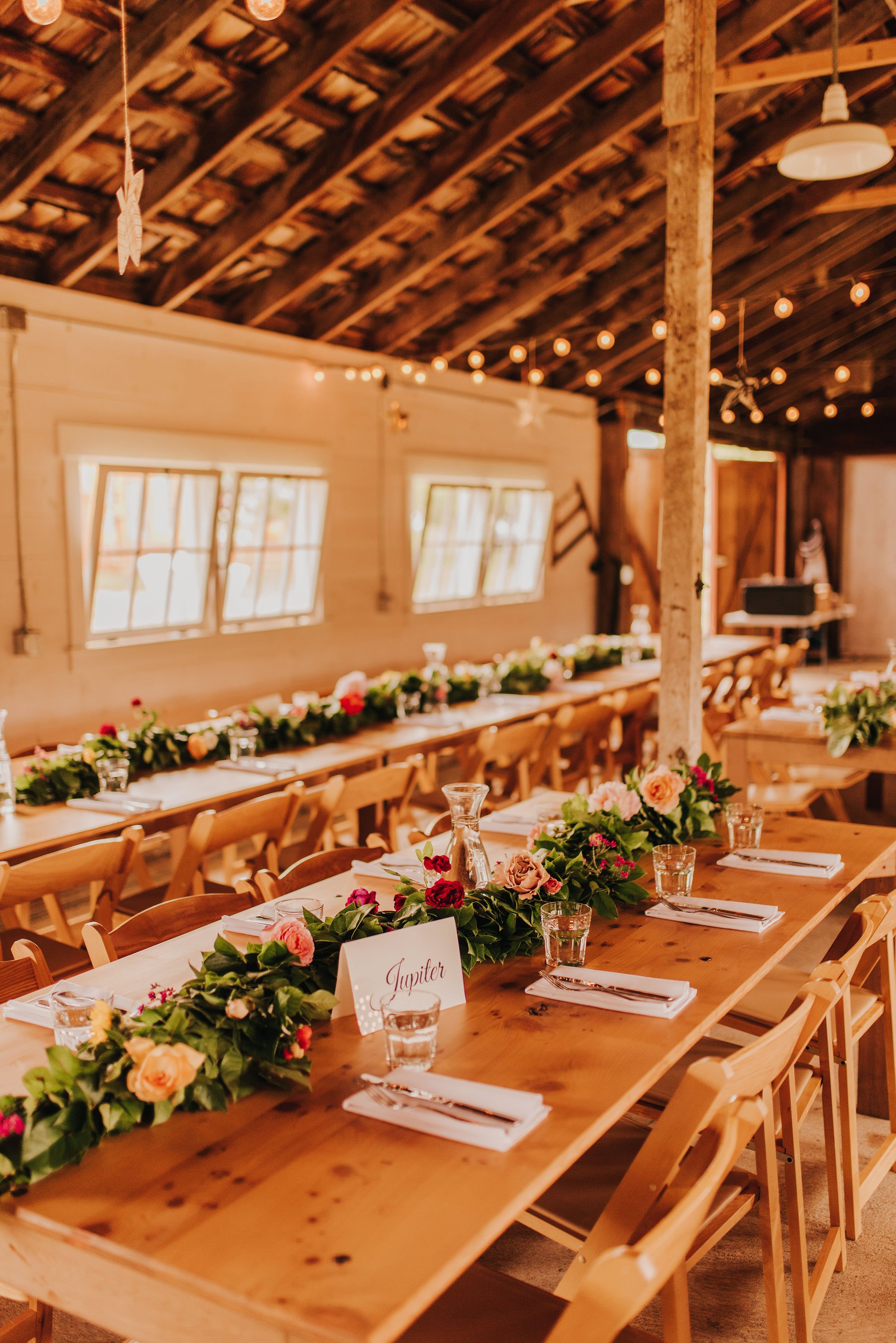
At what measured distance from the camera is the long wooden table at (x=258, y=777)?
12.2ft

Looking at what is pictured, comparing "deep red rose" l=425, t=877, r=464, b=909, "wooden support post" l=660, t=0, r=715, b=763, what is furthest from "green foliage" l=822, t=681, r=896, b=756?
"deep red rose" l=425, t=877, r=464, b=909

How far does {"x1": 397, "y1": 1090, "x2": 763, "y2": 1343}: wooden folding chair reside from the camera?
1.43m

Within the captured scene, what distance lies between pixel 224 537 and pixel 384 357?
214cm

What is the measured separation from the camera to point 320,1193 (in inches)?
58.4

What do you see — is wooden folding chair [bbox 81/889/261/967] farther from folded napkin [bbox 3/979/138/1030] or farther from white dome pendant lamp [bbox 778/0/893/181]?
white dome pendant lamp [bbox 778/0/893/181]

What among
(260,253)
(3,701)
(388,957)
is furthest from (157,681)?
(388,957)

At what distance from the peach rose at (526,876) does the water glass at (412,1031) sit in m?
0.55

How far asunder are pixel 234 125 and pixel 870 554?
13.3 m

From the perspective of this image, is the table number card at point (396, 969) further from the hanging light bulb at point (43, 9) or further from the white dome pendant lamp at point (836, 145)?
the white dome pendant lamp at point (836, 145)

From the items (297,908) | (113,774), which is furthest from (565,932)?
(113,774)

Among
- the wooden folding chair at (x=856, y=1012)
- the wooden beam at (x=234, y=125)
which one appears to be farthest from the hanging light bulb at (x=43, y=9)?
the wooden folding chair at (x=856, y=1012)

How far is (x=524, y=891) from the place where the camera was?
7.75 ft

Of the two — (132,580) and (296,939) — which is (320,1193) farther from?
(132,580)

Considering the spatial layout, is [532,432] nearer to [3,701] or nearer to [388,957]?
[3,701]
